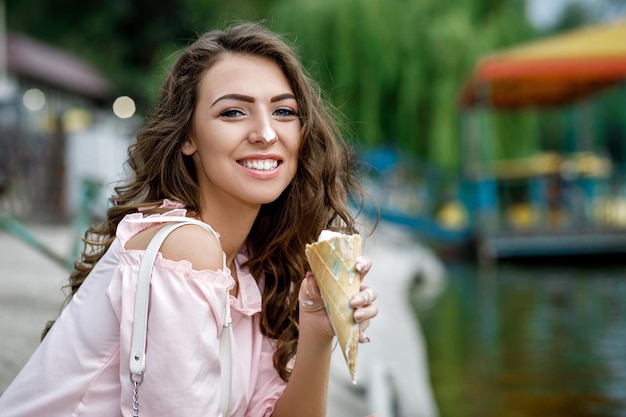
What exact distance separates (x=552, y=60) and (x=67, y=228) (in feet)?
25.6

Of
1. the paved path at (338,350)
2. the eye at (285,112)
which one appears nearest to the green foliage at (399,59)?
the paved path at (338,350)

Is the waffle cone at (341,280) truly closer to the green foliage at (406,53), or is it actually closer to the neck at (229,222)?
the neck at (229,222)

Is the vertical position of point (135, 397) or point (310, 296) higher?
point (310, 296)

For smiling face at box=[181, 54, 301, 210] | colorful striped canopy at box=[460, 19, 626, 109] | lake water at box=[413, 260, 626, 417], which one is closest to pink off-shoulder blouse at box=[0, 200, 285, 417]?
smiling face at box=[181, 54, 301, 210]

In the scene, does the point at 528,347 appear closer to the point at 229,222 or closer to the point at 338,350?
the point at 338,350

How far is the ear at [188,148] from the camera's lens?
184 cm

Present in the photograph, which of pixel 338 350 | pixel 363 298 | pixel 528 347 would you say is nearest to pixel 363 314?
pixel 363 298

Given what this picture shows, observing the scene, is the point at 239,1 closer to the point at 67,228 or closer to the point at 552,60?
the point at 552,60

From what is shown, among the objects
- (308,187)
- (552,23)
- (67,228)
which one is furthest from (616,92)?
Result: (308,187)

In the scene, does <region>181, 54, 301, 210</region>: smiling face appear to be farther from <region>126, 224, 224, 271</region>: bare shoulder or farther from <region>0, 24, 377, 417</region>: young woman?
<region>126, 224, 224, 271</region>: bare shoulder

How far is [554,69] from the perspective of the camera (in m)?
13.8

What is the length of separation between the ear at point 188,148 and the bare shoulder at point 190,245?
257mm

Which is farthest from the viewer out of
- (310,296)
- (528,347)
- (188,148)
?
(528,347)

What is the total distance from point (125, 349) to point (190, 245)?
21 cm
